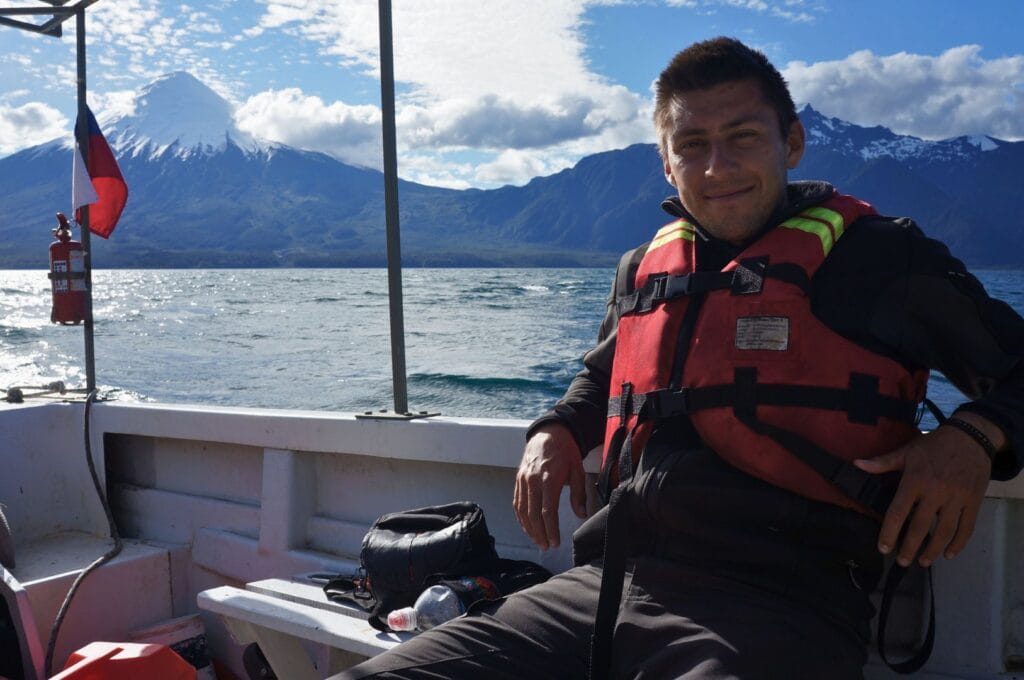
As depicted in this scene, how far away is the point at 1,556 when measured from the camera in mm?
2783

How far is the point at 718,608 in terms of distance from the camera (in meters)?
1.36

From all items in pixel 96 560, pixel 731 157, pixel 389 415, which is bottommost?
pixel 96 560

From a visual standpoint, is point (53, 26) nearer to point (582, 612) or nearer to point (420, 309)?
point (582, 612)

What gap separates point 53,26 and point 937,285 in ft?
13.5

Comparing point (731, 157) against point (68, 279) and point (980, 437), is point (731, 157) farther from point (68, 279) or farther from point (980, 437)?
point (68, 279)

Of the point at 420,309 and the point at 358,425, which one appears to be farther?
the point at 420,309

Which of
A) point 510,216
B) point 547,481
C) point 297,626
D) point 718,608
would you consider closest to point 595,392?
point 547,481

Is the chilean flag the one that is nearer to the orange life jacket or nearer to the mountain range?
the orange life jacket

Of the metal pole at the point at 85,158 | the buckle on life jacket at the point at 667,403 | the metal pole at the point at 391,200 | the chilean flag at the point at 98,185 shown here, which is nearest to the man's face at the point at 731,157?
the buckle on life jacket at the point at 667,403

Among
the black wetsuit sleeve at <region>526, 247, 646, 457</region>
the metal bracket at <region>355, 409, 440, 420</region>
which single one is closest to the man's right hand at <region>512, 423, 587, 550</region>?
the black wetsuit sleeve at <region>526, 247, 646, 457</region>

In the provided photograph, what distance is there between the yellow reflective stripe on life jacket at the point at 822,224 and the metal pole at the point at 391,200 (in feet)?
4.58

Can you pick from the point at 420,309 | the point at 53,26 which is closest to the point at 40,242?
the point at 420,309

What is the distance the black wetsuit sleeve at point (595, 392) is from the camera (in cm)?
182

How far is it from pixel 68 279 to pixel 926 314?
345 cm
